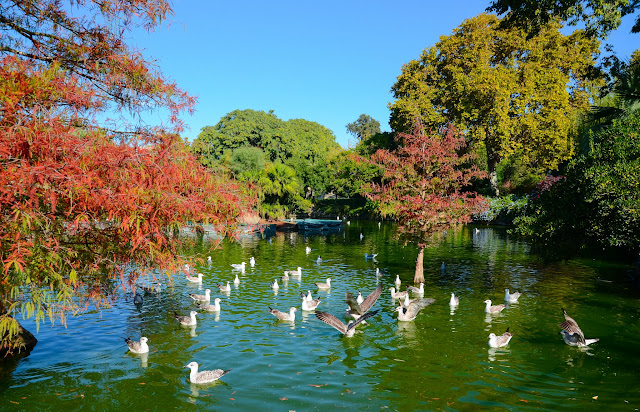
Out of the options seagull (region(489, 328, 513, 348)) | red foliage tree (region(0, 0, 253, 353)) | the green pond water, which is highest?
red foliage tree (region(0, 0, 253, 353))

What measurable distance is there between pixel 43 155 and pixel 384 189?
51.8 ft

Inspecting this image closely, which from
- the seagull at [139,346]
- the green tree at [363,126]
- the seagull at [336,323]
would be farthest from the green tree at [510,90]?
the green tree at [363,126]

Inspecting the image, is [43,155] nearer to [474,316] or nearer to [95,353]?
[95,353]

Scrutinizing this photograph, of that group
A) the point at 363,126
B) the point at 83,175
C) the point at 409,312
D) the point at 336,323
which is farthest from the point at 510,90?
the point at 363,126

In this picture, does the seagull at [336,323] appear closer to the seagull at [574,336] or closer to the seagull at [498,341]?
the seagull at [498,341]

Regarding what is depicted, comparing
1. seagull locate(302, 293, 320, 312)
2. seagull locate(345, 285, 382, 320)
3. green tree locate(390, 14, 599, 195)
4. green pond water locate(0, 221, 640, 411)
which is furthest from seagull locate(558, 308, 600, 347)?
green tree locate(390, 14, 599, 195)

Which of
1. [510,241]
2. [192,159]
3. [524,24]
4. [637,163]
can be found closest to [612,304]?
[637,163]

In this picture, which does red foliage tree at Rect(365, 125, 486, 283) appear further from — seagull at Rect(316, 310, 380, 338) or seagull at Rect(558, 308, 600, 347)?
seagull at Rect(316, 310, 380, 338)

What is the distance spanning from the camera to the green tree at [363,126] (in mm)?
155875

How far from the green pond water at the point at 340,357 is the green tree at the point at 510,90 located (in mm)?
29460

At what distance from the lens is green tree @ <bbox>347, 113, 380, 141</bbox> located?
155875mm

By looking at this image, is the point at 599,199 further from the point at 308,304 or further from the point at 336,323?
the point at 308,304

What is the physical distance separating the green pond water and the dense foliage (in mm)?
2927

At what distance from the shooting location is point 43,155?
22.9ft
